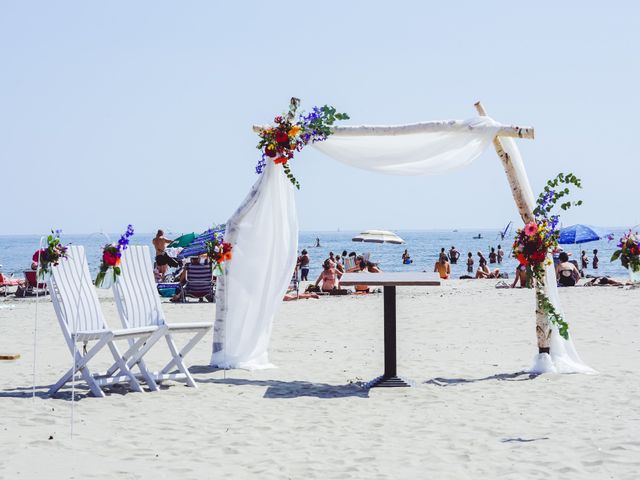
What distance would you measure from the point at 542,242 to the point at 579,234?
18434mm

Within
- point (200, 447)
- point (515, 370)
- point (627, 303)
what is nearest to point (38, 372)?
point (200, 447)

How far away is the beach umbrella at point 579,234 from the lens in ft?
80.6

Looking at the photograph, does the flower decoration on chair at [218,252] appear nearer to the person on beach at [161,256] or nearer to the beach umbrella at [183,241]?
the person on beach at [161,256]

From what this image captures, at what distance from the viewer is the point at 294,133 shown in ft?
26.2

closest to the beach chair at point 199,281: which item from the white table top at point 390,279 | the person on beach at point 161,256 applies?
the person on beach at point 161,256

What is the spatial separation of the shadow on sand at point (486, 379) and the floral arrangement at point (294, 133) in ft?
8.26

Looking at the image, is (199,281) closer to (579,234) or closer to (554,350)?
(554,350)

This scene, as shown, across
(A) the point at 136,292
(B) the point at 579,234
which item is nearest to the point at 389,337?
(A) the point at 136,292

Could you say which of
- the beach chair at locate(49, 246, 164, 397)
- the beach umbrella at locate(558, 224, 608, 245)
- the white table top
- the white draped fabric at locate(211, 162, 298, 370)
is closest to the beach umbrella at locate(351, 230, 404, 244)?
the beach umbrella at locate(558, 224, 608, 245)

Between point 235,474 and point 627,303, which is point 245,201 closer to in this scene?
point 235,474

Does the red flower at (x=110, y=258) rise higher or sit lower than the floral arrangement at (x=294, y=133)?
lower

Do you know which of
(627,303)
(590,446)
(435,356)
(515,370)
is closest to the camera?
(590,446)

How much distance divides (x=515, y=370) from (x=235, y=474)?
420 centimetres

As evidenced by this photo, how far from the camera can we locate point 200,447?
5.17 metres
